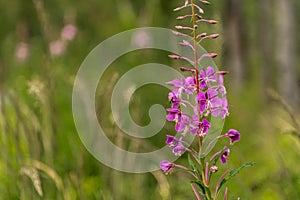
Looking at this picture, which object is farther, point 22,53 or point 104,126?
point 22,53

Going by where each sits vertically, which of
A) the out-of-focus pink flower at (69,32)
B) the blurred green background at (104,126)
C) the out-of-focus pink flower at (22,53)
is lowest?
the blurred green background at (104,126)

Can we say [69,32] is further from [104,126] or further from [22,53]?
[104,126]

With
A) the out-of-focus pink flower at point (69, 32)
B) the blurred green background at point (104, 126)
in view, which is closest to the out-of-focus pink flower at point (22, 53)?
the blurred green background at point (104, 126)

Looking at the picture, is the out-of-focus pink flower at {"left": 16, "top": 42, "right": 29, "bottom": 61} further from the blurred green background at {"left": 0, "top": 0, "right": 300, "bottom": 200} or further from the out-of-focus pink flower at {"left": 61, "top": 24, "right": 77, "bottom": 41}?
the out-of-focus pink flower at {"left": 61, "top": 24, "right": 77, "bottom": 41}

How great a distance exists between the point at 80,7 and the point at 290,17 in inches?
482

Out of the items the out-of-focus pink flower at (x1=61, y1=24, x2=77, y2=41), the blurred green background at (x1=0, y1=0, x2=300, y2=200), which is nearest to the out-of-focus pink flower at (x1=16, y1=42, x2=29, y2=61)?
the blurred green background at (x1=0, y1=0, x2=300, y2=200)

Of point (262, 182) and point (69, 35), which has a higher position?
point (69, 35)

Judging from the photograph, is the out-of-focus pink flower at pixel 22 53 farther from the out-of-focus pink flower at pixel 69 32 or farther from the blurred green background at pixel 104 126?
the out-of-focus pink flower at pixel 69 32

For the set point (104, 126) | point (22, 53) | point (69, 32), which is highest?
point (69, 32)

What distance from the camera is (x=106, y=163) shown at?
9.79ft

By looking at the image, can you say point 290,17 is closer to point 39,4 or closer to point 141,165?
point 141,165

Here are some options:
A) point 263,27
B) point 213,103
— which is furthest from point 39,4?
point 263,27

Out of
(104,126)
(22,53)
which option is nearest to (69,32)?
(22,53)

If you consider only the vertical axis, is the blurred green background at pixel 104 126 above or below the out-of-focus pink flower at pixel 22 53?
below
